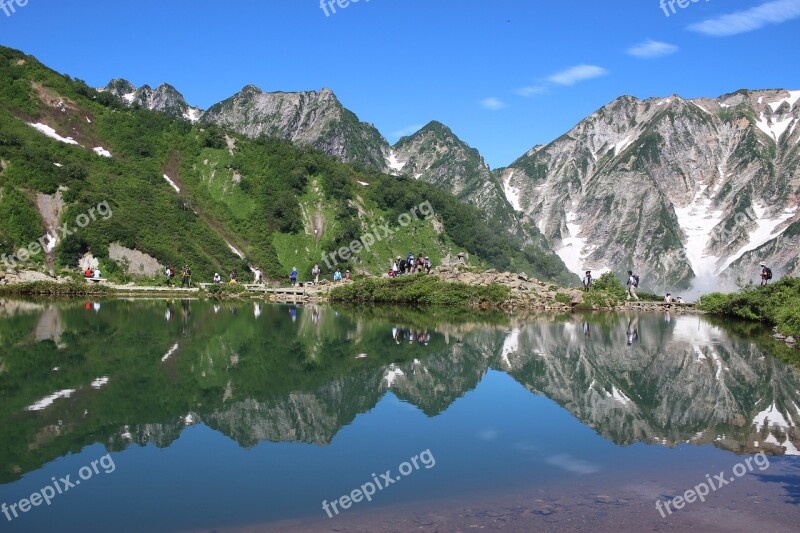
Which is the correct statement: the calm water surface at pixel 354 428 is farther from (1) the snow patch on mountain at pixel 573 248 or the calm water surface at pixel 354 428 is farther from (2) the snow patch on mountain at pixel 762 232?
(1) the snow patch on mountain at pixel 573 248

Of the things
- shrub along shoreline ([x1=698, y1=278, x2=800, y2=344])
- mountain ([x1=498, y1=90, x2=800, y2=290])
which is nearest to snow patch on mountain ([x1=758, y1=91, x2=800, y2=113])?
mountain ([x1=498, y1=90, x2=800, y2=290])

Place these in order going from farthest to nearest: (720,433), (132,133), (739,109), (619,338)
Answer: (739,109)
(132,133)
(619,338)
(720,433)

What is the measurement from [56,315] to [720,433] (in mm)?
32223

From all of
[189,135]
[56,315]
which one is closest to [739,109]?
[189,135]

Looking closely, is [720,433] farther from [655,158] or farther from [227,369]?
[655,158]

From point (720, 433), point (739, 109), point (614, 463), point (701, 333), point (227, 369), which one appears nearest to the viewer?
point (614, 463)

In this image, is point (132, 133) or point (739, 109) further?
point (739, 109)

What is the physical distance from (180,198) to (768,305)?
197 ft

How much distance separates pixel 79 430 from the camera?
50.1ft

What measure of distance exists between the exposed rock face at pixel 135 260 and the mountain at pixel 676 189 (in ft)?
368

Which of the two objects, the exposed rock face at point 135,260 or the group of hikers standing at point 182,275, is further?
the exposed rock face at point 135,260

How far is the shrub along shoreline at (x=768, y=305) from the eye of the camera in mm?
36656

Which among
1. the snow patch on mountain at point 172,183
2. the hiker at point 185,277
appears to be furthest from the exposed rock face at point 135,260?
the snow patch on mountain at point 172,183

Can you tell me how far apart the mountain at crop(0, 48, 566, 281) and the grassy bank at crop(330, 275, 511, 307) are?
1912cm
